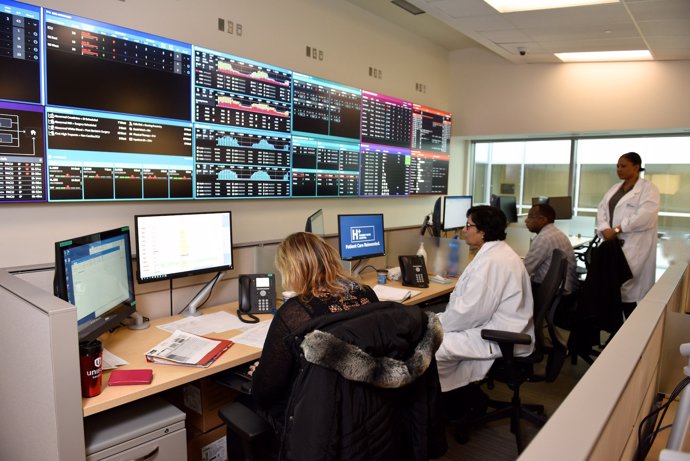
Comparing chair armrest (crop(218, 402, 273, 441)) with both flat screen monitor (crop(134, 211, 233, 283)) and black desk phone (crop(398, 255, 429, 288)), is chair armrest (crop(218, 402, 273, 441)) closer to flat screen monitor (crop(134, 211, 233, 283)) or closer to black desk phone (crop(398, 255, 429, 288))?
flat screen monitor (crop(134, 211, 233, 283))

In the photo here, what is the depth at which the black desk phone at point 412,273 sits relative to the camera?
10.2ft

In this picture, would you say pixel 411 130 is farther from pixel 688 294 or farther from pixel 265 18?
pixel 688 294

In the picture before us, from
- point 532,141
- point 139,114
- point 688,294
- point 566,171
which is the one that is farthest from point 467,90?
point 139,114

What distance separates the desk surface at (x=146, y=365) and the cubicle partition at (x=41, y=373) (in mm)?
79

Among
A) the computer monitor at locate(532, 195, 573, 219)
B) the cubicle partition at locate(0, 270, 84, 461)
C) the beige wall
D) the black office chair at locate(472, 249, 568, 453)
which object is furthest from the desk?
the beige wall

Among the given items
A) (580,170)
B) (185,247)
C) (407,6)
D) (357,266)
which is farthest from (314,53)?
(580,170)

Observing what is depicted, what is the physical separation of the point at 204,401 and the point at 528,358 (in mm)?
1519

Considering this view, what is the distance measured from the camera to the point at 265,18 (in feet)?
10.9

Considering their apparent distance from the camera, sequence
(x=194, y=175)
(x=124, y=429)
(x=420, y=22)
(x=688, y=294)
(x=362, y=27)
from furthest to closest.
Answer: (x=420, y=22) → (x=362, y=27) → (x=194, y=175) → (x=688, y=294) → (x=124, y=429)

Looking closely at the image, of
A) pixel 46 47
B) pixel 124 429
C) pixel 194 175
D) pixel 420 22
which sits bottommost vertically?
pixel 124 429

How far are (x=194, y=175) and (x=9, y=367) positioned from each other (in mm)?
1561

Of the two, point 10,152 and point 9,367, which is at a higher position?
point 10,152

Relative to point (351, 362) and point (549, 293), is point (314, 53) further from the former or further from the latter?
point (351, 362)

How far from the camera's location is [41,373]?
1.32 meters
